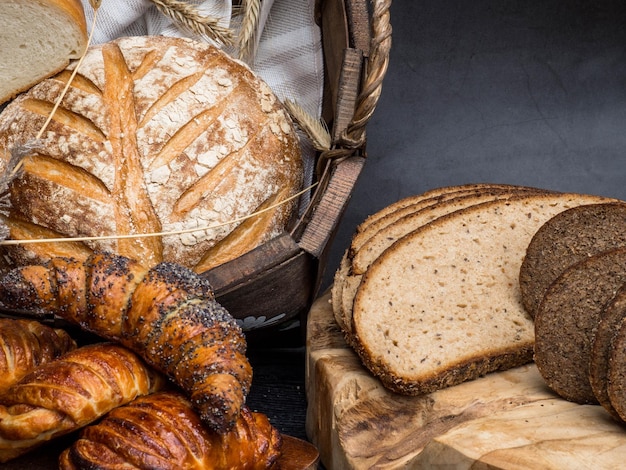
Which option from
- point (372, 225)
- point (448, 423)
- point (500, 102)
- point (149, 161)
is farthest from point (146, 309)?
point (500, 102)

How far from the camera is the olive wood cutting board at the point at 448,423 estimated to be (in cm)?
170

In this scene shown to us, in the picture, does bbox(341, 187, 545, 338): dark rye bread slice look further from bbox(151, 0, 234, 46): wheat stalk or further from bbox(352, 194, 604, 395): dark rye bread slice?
bbox(151, 0, 234, 46): wheat stalk

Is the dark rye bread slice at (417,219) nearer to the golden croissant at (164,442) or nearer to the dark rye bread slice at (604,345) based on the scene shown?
the dark rye bread slice at (604,345)

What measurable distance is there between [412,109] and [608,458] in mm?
2461

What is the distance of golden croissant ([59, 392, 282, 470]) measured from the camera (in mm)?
1792

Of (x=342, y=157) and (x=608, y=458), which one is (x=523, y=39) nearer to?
(x=342, y=157)

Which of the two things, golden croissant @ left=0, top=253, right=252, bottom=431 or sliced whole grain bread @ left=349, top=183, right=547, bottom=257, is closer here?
golden croissant @ left=0, top=253, right=252, bottom=431

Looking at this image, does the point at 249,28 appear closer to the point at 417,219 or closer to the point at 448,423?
the point at 417,219

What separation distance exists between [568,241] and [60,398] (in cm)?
140

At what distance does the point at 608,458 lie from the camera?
5.48 feet

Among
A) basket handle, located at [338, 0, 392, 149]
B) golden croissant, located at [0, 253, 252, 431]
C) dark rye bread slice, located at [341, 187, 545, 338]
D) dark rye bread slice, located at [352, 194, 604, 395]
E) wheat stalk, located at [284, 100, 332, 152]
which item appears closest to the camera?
golden croissant, located at [0, 253, 252, 431]

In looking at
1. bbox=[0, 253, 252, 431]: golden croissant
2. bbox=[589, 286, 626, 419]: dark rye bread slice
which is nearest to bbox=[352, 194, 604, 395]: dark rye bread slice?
bbox=[589, 286, 626, 419]: dark rye bread slice

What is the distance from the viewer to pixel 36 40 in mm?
2664

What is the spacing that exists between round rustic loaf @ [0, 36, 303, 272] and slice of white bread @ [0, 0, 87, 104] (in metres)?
0.05
